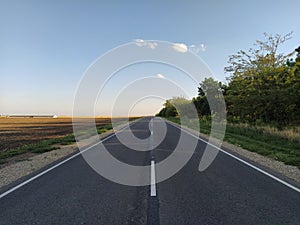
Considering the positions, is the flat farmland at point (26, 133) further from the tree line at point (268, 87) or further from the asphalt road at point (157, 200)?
the tree line at point (268, 87)

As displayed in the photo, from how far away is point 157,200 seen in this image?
4.39 meters

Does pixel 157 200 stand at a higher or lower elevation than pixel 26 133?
A: lower

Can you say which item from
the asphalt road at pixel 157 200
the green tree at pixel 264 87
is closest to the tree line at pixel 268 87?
the green tree at pixel 264 87

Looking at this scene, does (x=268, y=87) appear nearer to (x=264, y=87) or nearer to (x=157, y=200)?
(x=264, y=87)

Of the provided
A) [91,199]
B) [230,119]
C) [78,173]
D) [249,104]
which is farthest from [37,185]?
[230,119]

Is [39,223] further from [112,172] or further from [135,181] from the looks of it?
[112,172]

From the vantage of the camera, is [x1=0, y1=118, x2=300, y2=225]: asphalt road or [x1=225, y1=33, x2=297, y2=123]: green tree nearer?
[x1=0, y1=118, x2=300, y2=225]: asphalt road

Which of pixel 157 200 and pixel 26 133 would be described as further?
pixel 26 133

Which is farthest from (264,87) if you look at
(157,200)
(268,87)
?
(157,200)

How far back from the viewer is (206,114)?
153ft

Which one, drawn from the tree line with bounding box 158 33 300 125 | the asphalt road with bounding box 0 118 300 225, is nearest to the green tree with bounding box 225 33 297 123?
the tree line with bounding box 158 33 300 125

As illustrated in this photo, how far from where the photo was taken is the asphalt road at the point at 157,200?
3.63 m

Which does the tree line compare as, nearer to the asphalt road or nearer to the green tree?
the green tree

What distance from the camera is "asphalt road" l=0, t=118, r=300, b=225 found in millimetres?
3627
